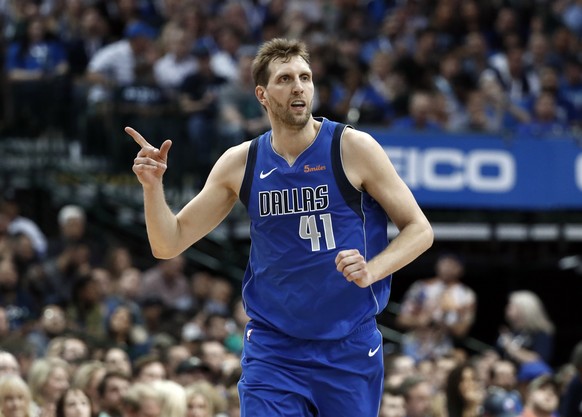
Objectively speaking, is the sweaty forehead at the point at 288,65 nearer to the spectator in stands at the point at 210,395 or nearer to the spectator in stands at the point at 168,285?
the spectator in stands at the point at 210,395

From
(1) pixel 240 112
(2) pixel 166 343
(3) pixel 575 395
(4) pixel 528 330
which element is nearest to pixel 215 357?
(2) pixel 166 343

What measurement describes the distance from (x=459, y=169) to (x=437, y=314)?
2224 millimetres

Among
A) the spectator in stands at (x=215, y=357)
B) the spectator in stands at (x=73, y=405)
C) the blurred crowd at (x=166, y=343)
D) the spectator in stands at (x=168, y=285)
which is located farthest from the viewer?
the spectator in stands at (x=168, y=285)

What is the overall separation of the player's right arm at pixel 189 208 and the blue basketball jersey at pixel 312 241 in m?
0.19

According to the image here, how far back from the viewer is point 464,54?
19.5 meters

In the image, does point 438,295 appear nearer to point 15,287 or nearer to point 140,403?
point 15,287

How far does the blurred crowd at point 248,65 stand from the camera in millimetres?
17156

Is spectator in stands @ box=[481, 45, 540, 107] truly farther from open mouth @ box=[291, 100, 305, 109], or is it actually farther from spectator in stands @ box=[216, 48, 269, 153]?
open mouth @ box=[291, 100, 305, 109]

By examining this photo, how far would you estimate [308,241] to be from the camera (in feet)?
23.2

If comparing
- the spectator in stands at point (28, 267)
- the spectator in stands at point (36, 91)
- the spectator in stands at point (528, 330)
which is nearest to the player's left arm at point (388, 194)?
the spectator in stands at point (528, 330)

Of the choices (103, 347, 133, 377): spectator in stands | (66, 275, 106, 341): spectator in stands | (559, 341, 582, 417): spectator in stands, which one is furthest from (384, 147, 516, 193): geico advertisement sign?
(103, 347, 133, 377): spectator in stands

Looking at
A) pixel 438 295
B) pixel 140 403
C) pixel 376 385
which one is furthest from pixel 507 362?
pixel 376 385

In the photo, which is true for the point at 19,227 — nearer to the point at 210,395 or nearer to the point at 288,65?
the point at 210,395

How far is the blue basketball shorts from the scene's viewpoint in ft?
23.1
